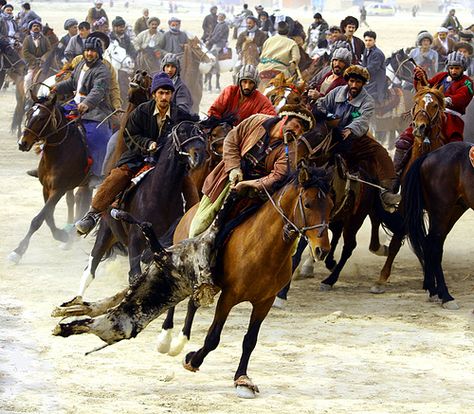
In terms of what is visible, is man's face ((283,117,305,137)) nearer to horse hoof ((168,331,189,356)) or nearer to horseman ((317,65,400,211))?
horse hoof ((168,331,189,356))


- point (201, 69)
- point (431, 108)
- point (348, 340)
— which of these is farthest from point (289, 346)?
point (201, 69)

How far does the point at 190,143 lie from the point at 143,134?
0.82 m

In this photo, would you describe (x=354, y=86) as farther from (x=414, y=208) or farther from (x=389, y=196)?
(x=414, y=208)

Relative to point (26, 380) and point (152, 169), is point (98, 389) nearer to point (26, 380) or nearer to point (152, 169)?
point (26, 380)

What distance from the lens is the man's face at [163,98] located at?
10297 millimetres

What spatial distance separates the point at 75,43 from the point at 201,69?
523 cm

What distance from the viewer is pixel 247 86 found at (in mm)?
11328

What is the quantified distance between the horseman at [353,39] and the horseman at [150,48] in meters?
6.97

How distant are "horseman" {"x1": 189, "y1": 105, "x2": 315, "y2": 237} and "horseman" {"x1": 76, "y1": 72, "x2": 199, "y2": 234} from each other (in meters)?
1.10

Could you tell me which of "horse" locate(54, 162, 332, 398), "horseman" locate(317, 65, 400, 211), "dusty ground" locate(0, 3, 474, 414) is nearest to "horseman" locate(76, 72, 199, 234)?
"dusty ground" locate(0, 3, 474, 414)

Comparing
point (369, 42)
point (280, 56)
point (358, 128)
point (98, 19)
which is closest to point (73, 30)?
point (98, 19)

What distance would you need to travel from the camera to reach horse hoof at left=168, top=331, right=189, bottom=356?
922 cm

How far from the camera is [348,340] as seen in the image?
→ 10414 mm

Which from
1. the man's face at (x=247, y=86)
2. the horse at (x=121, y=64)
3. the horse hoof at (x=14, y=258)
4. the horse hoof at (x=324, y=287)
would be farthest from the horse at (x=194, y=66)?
the man's face at (x=247, y=86)
